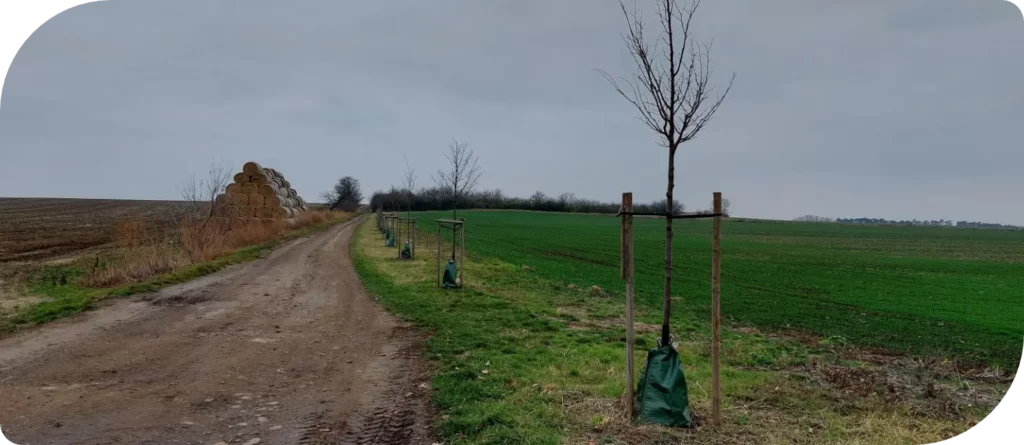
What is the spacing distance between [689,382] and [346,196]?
4028 inches

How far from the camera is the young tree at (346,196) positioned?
3990 inches

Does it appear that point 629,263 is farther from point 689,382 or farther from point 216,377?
point 216,377

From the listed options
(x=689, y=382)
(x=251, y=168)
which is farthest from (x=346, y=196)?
(x=689, y=382)

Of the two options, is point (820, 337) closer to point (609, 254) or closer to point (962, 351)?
point (962, 351)

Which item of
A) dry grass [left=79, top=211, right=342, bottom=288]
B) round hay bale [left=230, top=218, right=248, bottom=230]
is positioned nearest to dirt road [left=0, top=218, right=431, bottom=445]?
Answer: dry grass [left=79, top=211, right=342, bottom=288]

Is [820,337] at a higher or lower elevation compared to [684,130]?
lower

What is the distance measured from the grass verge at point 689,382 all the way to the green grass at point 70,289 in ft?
18.8

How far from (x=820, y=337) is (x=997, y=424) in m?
7.40

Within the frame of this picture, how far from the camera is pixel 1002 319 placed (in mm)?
13680

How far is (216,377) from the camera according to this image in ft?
21.4

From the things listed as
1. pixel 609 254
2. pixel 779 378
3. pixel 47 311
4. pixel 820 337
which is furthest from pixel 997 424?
pixel 609 254

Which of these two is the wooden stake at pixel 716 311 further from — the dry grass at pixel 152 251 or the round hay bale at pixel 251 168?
the round hay bale at pixel 251 168

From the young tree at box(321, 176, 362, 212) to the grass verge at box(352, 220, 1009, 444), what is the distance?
9398cm

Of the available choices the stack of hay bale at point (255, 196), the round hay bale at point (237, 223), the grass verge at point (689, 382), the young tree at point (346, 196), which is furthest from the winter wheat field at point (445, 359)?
the young tree at point (346, 196)
